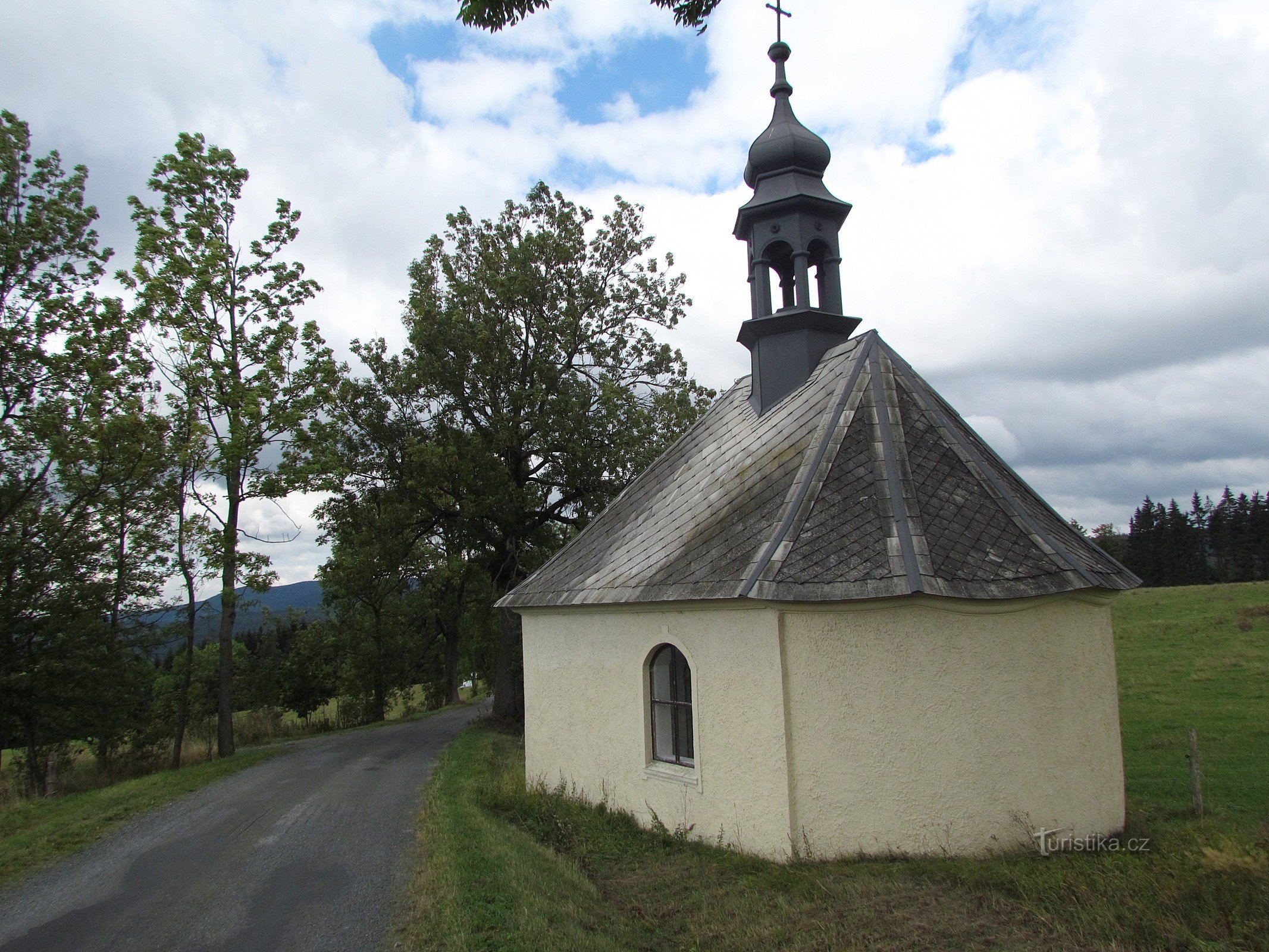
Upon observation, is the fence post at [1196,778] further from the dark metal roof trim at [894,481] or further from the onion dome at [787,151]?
the onion dome at [787,151]

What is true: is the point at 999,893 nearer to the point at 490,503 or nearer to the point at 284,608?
the point at 490,503

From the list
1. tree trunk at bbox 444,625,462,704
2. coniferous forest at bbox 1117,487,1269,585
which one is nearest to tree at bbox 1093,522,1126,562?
coniferous forest at bbox 1117,487,1269,585

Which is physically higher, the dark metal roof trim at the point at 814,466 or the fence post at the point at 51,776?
the dark metal roof trim at the point at 814,466

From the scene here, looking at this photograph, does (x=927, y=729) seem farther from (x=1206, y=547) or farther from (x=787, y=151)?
(x=1206, y=547)

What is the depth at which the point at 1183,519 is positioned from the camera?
65562 mm

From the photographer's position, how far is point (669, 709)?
9.31m

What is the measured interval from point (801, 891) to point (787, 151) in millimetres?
A: 10761

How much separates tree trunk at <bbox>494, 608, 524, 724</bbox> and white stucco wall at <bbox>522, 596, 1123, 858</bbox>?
11291 mm

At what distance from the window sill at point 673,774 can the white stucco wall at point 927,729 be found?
141 centimetres

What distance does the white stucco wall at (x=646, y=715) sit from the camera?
764 cm

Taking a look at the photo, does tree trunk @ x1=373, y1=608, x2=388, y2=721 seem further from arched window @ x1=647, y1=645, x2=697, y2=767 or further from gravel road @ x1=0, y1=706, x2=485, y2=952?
arched window @ x1=647, y1=645, x2=697, y2=767

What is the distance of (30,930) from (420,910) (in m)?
3.24

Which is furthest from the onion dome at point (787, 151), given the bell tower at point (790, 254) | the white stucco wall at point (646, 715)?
the white stucco wall at point (646, 715)

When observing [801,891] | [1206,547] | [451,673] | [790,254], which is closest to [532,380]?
A: [790,254]
